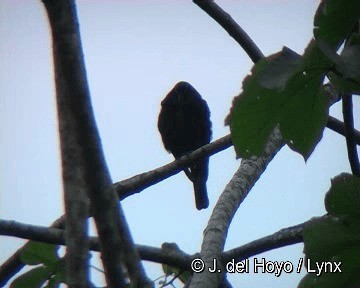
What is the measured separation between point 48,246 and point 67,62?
1.26 m

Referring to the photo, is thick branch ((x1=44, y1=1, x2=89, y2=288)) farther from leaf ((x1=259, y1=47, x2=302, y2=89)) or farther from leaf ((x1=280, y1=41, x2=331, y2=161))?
leaf ((x1=280, y1=41, x2=331, y2=161))

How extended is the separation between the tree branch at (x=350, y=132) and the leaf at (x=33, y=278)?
3.81 feet

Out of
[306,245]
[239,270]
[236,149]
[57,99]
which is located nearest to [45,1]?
[57,99]

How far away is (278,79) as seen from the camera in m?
1.61

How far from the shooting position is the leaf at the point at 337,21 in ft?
5.60

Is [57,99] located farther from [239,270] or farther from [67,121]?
[239,270]

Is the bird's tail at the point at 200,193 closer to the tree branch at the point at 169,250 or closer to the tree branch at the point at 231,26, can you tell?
the tree branch at the point at 231,26

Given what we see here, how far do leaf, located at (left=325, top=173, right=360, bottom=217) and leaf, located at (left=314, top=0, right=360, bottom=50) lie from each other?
0.45 meters

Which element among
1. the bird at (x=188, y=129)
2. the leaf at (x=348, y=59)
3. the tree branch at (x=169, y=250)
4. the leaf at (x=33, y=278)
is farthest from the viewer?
the bird at (x=188, y=129)

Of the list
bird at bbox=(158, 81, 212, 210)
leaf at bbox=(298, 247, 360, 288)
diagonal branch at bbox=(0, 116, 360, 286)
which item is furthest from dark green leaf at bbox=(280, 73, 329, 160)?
bird at bbox=(158, 81, 212, 210)

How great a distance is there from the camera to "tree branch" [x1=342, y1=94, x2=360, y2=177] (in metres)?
2.59

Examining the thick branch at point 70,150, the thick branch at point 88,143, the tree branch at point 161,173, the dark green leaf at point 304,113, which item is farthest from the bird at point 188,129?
the thick branch at point 88,143

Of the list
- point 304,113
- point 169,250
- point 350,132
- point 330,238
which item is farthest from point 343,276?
point 350,132

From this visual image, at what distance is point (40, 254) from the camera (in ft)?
8.04
